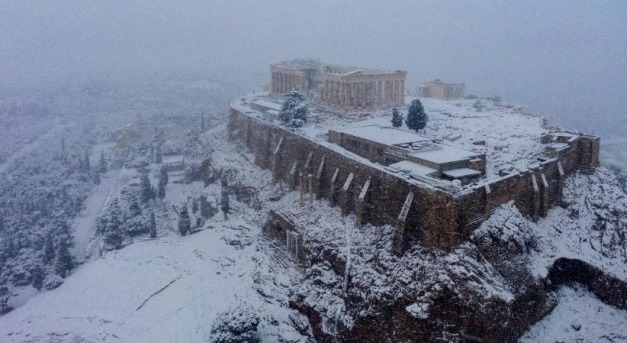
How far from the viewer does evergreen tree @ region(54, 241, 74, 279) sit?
1853 inches

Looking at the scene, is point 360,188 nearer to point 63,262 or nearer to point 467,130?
point 467,130

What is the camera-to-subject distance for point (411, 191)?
29391 millimetres

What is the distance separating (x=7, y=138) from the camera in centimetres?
11262

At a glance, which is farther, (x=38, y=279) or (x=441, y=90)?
(x=441, y=90)

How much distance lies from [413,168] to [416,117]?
1304cm

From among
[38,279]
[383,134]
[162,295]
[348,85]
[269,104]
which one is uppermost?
[348,85]

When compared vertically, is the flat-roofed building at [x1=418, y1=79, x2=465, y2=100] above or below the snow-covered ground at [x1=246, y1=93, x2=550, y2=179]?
above

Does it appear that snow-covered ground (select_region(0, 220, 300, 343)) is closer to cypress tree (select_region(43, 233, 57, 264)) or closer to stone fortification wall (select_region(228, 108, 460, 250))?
stone fortification wall (select_region(228, 108, 460, 250))

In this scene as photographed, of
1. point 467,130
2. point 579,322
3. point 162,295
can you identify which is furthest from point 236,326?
point 467,130

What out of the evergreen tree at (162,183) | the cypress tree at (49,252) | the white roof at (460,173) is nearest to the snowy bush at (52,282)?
the cypress tree at (49,252)

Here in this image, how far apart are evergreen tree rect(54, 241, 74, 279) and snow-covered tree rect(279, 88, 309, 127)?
27.0 m

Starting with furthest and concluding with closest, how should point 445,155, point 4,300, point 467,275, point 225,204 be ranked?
point 225,204 → point 4,300 → point 445,155 → point 467,275

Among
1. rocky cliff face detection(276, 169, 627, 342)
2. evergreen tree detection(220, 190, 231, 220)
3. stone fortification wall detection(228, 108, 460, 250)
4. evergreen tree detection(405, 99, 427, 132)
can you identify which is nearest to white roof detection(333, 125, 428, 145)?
evergreen tree detection(405, 99, 427, 132)

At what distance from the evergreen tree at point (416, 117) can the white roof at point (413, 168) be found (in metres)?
11.6
